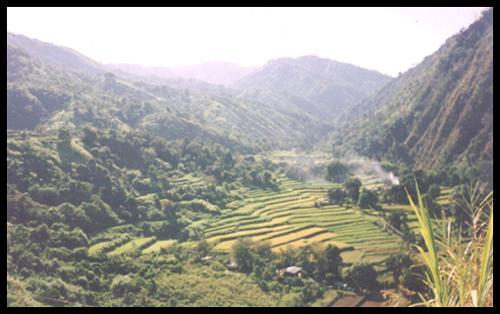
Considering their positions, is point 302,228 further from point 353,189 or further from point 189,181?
point 189,181

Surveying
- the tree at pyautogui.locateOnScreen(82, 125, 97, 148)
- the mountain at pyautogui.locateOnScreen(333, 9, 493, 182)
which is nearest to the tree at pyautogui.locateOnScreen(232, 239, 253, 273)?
the tree at pyautogui.locateOnScreen(82, 125, 97, 148)

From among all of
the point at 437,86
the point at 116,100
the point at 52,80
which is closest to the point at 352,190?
the point at 437,86

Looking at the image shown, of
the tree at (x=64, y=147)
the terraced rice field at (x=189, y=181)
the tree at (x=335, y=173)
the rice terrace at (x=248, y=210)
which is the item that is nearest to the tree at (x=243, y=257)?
the rice terrace at (x=248, y=210)

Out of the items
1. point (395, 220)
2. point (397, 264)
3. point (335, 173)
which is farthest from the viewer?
point (335, 173)

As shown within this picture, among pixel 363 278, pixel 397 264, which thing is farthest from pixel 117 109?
pixel 397 264

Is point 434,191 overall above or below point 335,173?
above

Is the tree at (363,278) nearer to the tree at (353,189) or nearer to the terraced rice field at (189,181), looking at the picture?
the tree at (353,189)

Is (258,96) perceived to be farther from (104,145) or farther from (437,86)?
(104,145)
